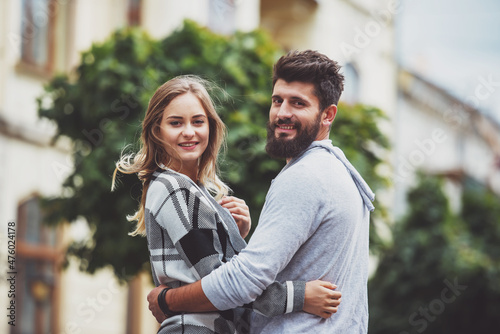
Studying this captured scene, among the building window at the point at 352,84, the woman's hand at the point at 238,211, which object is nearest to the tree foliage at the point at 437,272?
the building window at the point at 352,84

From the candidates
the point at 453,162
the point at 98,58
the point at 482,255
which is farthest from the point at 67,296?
the point at 453,162

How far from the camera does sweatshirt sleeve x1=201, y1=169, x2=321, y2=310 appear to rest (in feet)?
9.21

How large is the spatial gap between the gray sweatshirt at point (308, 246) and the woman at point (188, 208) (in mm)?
77

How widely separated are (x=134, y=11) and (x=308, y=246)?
40.5 ft

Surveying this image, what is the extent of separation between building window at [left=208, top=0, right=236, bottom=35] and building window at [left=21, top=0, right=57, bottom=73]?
272cm

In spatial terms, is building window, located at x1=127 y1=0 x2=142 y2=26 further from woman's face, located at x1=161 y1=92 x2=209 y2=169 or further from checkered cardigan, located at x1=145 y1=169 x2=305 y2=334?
checkered cardigan, located at x1=145 y1=169 x2=305 y2=334

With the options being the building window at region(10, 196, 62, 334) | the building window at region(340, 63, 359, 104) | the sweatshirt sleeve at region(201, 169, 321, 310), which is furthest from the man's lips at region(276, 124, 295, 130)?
the building window at region(340, 63, 359, 104)

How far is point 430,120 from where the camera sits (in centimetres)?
2839

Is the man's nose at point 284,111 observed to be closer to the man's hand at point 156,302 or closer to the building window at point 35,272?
the man's hand at point 156,302

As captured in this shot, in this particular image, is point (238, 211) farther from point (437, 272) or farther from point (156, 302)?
point (437, 272)

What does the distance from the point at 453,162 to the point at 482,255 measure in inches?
634

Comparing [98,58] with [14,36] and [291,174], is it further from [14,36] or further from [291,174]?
[291,174]

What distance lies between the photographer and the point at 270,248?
9.23 feet

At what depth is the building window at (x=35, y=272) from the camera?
1259 cm
